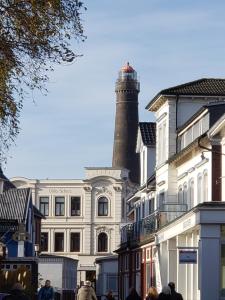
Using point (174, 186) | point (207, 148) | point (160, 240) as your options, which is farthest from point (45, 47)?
point (174, 186)

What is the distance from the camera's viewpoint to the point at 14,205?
233 ft

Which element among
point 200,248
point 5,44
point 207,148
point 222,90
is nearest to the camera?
point 5,44

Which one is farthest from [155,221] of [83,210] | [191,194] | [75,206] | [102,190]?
[75,206]

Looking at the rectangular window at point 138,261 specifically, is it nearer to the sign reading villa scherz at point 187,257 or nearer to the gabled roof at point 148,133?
the gabled roof at point 148,133

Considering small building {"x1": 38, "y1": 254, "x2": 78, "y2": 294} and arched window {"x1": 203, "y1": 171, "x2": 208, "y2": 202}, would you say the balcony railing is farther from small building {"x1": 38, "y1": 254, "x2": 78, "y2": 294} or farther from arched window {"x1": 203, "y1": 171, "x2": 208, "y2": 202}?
small building {"x1": 38, "y1": 254, "x2": 78, "y2": 294}

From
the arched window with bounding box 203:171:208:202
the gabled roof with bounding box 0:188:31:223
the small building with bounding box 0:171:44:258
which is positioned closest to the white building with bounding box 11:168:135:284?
the small building with bounding box 0:171:44:258

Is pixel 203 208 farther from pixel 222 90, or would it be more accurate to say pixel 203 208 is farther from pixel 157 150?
pixel 157 150

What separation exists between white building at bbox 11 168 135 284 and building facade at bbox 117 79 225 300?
145ft

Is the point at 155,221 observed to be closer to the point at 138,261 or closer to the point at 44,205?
the point at 138,261

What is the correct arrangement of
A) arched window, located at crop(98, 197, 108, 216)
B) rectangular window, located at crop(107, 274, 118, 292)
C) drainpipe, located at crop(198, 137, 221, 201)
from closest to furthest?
1. drainpipe, located at crop(198, 137, 221, 201)
2. rectangular window, located at crop(107, 274, 118, 292)
3. arched window, located at crop(98, 197, 108, 216)

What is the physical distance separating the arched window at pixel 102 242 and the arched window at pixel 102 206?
2.07 metres

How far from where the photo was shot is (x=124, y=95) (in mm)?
138500

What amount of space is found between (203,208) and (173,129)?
746 inches

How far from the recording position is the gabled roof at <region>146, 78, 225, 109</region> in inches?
2255
